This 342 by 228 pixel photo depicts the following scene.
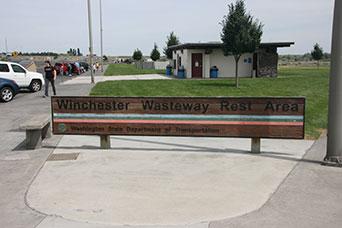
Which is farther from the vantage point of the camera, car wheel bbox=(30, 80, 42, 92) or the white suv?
car wheel bbox=(30, 80, 42, 92)

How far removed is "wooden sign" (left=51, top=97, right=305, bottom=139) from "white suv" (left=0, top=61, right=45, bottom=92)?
1428cm

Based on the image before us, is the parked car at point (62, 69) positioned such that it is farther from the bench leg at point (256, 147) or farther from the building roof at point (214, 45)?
the bench leg at point (256, 147)

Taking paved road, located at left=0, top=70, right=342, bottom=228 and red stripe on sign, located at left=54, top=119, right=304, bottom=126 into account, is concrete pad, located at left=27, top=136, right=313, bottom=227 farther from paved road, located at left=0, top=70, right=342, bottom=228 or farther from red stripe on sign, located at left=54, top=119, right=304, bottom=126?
red stripe on sign, located at left=54, top=119, right=304, bottom=126

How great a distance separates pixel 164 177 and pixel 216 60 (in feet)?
103

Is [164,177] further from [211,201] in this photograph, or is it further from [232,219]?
[232,219]

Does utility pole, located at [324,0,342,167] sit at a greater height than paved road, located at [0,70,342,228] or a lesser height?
greater

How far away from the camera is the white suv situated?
69.3 feet

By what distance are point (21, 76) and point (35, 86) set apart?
3.71ft

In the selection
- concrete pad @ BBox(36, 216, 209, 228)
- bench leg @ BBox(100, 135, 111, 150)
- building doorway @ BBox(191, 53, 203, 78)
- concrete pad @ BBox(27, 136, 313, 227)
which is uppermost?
building doorway @ BBox(191, 53, 203, 78)

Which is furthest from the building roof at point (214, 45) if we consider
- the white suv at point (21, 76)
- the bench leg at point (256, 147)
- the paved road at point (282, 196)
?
the bench leg at point (256, 147)

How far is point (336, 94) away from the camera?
6449mm

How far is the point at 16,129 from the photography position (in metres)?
10.7

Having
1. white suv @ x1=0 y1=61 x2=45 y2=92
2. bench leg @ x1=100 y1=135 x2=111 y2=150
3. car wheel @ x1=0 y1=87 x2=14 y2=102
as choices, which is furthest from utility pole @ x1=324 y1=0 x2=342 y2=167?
white suv @ x1=0 y1=61 x2=45 y2=92

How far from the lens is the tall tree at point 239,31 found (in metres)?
24.0
